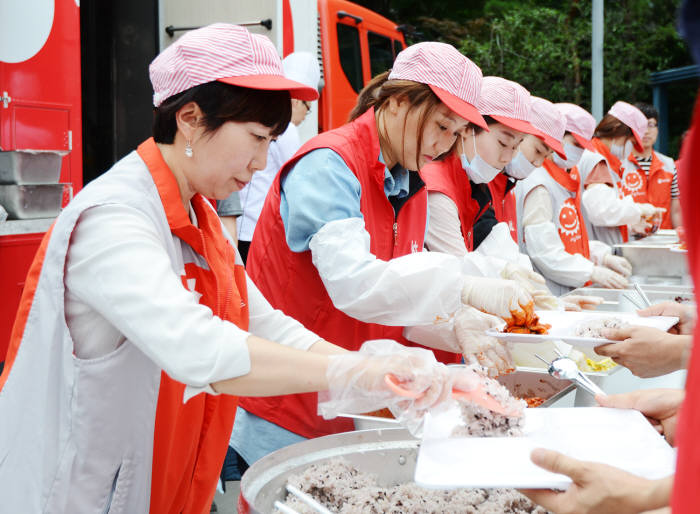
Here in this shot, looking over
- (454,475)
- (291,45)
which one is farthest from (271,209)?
(291,45)

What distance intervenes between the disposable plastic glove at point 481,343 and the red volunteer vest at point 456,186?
0.66 m

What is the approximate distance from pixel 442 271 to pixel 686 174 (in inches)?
49.2

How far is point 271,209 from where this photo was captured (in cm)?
223

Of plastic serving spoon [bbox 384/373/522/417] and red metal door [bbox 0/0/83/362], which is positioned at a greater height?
red metal door [bbox 0/0/83/362]

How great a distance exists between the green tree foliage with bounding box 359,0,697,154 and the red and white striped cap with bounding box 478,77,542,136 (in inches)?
472

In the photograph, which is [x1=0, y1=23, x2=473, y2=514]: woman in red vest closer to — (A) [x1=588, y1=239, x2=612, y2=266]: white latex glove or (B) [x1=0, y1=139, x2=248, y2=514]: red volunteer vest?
(B) [x1=0, y1=139, x2=248, y2=514]: red volunteer vest

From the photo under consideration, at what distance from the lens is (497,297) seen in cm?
228

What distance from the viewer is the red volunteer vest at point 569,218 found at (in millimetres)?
4281

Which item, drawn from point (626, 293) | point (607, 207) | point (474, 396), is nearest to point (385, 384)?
point (474, 396)

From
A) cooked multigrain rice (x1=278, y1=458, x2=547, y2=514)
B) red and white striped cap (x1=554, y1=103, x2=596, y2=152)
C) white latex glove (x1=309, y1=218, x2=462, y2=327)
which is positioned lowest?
cooked multigrain rice (x1=278, y1=458, x2=547, y2=514)

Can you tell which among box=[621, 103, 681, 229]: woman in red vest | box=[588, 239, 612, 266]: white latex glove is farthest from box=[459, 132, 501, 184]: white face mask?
box=[621, 103, 681, 229]: woman in red vest

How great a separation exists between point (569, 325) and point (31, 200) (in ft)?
7.58

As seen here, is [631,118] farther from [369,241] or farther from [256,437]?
[256,437]

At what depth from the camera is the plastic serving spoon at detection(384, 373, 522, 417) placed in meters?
1.44
